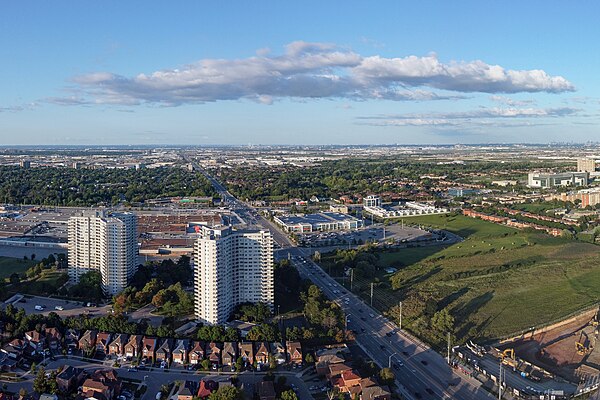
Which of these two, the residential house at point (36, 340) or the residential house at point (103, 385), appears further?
the residential house at point (36, 340)

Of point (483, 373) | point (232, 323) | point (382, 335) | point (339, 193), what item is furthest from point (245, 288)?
point (339, 193)

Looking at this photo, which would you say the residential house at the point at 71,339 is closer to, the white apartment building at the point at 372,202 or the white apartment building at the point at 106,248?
the white apartment building at the point at 106,248

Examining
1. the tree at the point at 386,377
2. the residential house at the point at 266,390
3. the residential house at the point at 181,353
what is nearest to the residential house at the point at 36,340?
the residential house at the point at 181,353

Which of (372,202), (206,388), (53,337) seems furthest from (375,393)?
(372,202)

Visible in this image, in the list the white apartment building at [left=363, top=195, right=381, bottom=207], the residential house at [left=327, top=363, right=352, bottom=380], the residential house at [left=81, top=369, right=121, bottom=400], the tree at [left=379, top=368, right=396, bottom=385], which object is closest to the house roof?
the tree at [left=379, top=368, right=396, bottom=385]

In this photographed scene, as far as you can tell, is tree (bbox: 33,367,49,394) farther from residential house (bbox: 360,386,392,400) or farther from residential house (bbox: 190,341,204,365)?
residential house (bbox: 360,386,392,400)

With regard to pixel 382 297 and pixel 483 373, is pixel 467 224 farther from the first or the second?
pixel 483 373

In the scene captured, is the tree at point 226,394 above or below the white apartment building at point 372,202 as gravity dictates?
below
